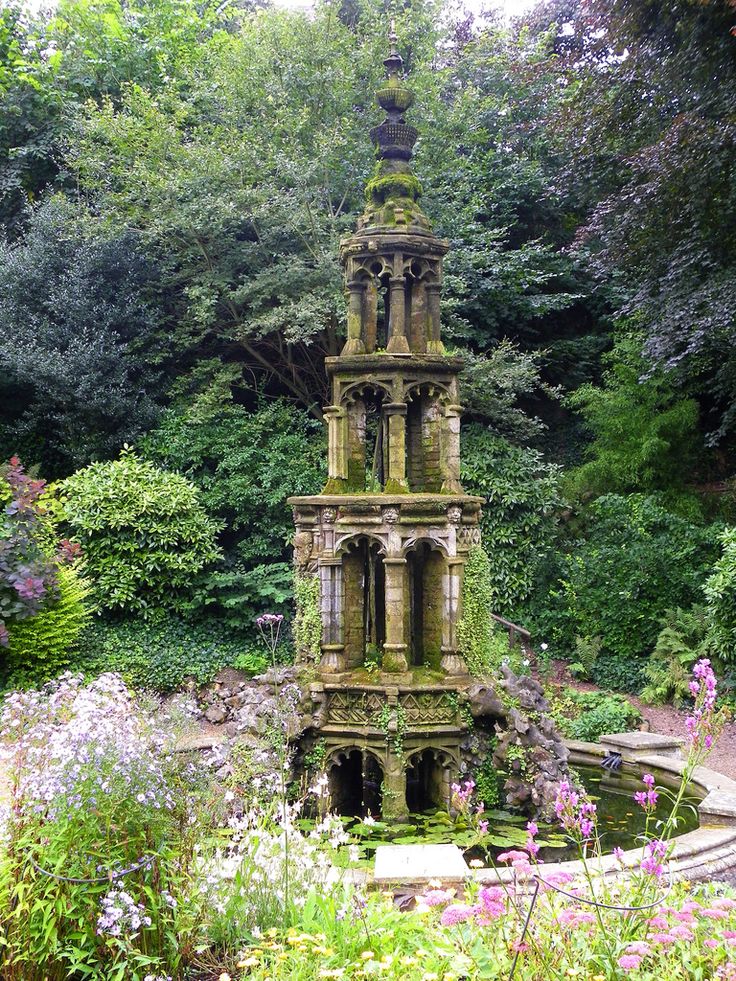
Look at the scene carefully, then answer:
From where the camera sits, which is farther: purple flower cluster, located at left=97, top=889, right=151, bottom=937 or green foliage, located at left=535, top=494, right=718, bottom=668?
green foliage, located at left=535, top=494, right=718, bottom=668

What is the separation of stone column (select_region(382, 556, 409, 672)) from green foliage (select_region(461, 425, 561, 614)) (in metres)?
8.19

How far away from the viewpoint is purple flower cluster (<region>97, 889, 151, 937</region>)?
294 cm

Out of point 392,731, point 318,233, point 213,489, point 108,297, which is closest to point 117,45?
point 108,297

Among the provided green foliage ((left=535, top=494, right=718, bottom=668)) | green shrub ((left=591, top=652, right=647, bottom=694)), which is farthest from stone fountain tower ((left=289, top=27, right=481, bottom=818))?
green foliage ((left=535, top=494, right=718, bottom=668))

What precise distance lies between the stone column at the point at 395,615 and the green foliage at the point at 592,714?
3.56 metres

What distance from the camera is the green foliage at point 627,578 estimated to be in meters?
15.0

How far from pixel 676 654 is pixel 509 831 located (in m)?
8.06

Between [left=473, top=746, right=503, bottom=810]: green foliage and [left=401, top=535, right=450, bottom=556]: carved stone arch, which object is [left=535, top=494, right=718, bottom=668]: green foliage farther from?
[left=401, top=535, right=450, bottom=556]: carved stone arch

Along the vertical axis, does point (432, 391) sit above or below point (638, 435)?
below

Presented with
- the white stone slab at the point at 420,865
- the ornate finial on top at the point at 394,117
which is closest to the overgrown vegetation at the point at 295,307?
the ornate finial on top at the point at 394,117

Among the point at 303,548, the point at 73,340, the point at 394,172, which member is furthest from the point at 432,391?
the point at 73,340

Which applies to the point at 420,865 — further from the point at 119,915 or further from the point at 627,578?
the point at 627,578

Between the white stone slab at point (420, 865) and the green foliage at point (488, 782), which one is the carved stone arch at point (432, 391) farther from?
the white stone slab at point (420, 865)

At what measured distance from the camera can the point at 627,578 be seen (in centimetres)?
1527
